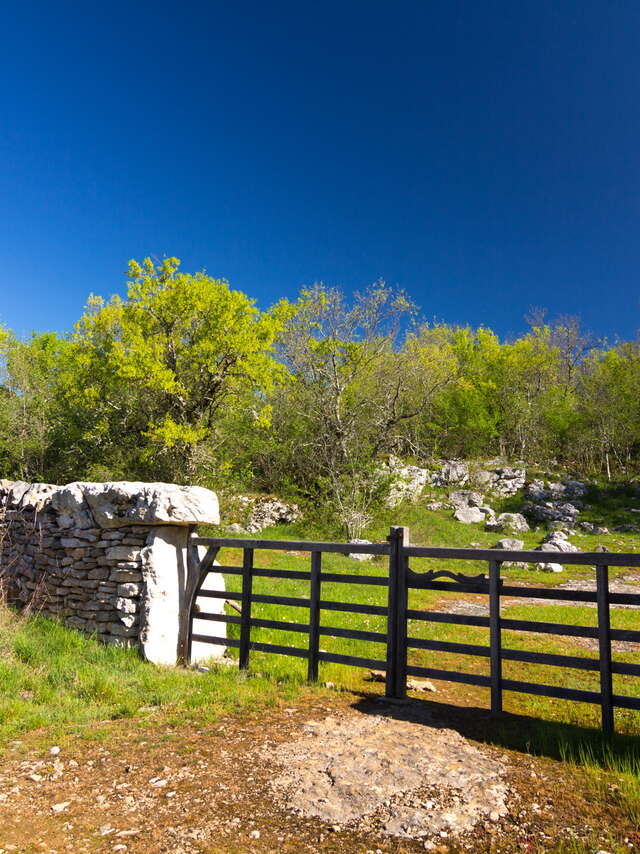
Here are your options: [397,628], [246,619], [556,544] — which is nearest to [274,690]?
[246,619]

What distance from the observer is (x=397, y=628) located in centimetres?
656

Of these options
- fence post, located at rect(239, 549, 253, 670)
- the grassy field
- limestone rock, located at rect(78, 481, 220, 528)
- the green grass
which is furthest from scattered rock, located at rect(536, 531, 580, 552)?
the green grass

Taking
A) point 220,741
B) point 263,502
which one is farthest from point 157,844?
point 263,502

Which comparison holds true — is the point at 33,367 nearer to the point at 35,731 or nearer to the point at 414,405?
the point at 414,405

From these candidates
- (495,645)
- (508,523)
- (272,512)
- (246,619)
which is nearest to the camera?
(495,645)

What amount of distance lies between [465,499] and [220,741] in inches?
1103

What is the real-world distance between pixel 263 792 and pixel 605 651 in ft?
11.1

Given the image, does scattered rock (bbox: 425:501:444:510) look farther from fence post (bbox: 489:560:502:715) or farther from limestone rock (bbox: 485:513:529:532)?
fence post (bbox: 489:560:502:715)

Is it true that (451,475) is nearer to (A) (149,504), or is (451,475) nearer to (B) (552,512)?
(B) (552,512)

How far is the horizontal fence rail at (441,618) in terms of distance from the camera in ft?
17.5

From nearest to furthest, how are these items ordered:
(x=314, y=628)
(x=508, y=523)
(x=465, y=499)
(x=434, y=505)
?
(x=314, y=628), (x=508, y=523), (x=434, y=505), (x=465, y=499)

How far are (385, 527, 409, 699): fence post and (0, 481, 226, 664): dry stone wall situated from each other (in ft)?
10.2

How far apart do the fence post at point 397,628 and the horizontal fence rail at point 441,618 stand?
12 mm

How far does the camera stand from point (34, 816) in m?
4.18
